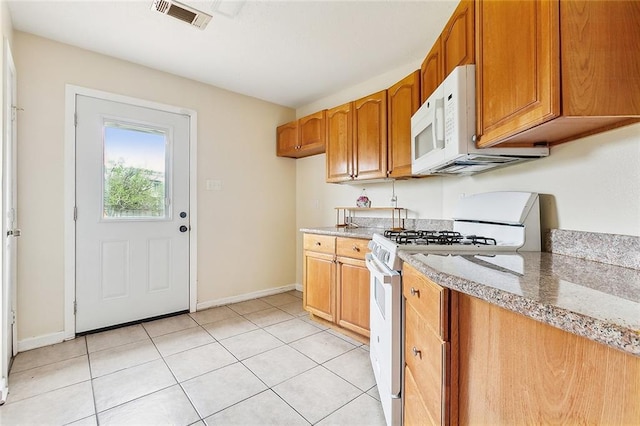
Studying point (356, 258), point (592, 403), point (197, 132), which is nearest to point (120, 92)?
point (197, 132)

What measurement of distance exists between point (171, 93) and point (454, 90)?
8.83 ft

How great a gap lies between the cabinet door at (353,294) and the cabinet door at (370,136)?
0.84 meters

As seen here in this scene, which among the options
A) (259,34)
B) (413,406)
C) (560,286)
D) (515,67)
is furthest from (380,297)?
(259,34)

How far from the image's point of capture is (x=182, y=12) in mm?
1982

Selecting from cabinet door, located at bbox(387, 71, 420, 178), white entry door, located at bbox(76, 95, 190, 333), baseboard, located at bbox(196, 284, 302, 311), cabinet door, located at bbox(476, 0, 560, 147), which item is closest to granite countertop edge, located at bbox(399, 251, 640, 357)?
cabinet door, located at bbox(476, 0, 560, 147)

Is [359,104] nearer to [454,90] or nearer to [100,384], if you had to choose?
[454,90]

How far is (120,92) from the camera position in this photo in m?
2.66

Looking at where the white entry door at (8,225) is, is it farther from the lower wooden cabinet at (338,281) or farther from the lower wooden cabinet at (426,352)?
the lower wooden cabinet at (426,352)

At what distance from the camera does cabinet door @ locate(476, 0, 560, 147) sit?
97cm

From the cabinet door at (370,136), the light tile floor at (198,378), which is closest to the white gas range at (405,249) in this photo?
the light tile floor at (198,378)

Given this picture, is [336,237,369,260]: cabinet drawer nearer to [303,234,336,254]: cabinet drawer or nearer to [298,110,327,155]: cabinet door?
[303,234,336,254]: cabinet drawer

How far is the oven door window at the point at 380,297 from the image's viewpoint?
161 cm

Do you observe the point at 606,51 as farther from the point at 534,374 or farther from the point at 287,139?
the point at 287,139

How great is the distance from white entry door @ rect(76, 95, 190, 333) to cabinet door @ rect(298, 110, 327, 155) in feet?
4.06
